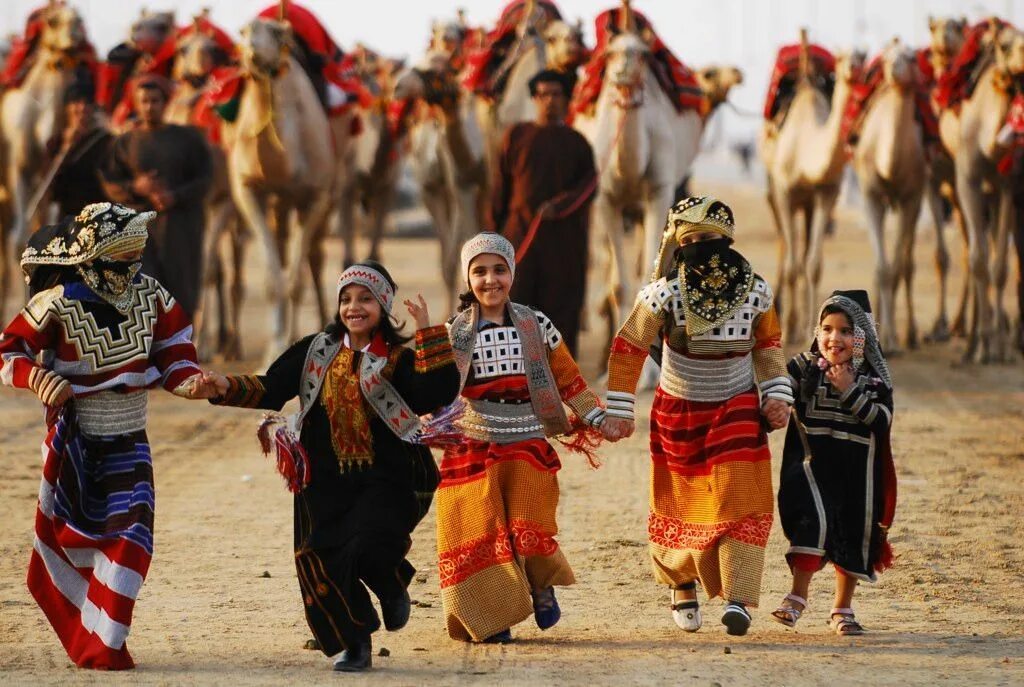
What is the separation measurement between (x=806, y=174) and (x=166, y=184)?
5.60 metres

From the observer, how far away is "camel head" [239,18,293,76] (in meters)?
13.9

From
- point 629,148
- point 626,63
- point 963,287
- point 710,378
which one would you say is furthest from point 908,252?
point 710,378

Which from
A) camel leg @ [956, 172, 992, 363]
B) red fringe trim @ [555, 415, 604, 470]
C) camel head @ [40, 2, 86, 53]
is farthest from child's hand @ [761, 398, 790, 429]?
camel head @ [40, 2, 86, 53]

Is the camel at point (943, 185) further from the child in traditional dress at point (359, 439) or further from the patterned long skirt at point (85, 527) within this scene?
the patterned long skirt at point (85, 527)

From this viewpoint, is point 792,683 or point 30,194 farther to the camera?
point 30,194

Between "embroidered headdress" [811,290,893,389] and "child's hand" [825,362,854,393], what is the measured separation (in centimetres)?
6

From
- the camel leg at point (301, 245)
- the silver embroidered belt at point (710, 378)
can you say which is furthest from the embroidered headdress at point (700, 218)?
the camel leg at point (301, 245)

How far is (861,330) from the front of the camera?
276 inches

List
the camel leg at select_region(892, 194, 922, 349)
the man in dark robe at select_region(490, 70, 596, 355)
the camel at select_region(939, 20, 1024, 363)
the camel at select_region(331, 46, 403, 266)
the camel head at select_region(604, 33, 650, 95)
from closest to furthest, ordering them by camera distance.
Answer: the man in dark robe at select_region(490, 70, 596, 355) < the camel head at select_region(604, 33, 650, 95) < the camel at select_region(939, 20, 1024, 363) < the camel leg at select_region(892, 194, 922, 349) < the camel at select_region(331, 46, 403, 266)

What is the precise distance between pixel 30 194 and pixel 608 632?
437 inches

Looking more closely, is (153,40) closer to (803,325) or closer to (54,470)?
(803,325)

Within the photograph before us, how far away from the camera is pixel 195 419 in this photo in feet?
42.1

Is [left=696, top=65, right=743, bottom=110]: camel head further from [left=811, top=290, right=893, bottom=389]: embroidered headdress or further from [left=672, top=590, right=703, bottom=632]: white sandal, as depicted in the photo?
[left=672, top=590, right=703, bottom=632]: white sandal

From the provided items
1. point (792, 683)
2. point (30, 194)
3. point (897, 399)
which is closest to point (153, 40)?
point (30, 194)
